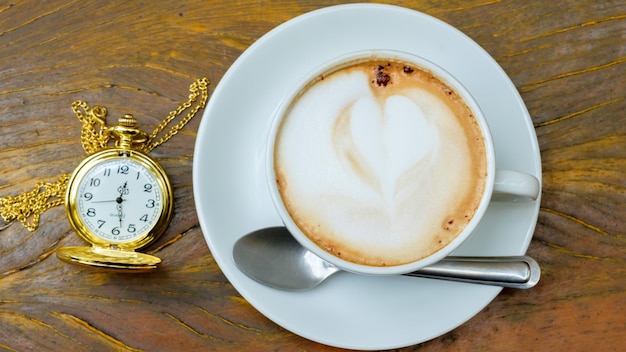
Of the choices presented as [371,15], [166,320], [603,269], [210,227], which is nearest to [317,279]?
[210,227]

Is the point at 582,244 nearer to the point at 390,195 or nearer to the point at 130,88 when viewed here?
the point at 390,195

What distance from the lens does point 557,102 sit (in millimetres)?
1079

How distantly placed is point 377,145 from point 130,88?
0.49 metres

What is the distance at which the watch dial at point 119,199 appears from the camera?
1040 millimetres

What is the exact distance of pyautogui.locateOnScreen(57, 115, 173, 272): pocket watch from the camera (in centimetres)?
104

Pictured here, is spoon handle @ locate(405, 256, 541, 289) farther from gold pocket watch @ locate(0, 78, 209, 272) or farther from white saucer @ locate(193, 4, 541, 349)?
gold pocket watch @ locate(0, 78, 209, 272)

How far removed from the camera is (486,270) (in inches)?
35.6

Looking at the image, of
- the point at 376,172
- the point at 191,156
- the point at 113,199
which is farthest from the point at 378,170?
the point at 113,199

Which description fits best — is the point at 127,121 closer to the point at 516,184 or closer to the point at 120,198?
the point at 120,198

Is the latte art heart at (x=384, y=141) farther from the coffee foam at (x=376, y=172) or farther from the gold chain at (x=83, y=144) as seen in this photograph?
the gold chain at (x=83, y=144)

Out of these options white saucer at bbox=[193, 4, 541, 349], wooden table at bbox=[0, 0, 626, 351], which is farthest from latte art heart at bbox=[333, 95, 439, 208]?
wooden table at bbox=[0, 0, 626, 351]

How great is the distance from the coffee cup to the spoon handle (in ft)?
0.29

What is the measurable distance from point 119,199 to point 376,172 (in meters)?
0.46

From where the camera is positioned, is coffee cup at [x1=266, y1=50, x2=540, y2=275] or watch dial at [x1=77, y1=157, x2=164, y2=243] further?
watch dial at [x1=77, y1=157, x2=164, y2=243]
